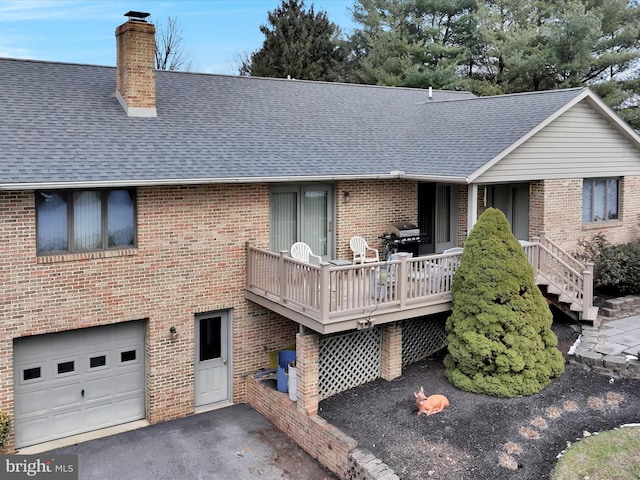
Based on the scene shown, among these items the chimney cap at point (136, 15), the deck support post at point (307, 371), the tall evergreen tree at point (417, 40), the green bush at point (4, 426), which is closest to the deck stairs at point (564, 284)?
the deck support post at point (307, 371)

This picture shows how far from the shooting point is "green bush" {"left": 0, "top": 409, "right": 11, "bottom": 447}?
32.5 ft

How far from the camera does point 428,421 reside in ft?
33.3

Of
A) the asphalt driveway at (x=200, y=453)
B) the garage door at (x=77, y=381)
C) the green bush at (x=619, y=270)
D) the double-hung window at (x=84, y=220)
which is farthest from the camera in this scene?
the green bush at (x=619, y=270)

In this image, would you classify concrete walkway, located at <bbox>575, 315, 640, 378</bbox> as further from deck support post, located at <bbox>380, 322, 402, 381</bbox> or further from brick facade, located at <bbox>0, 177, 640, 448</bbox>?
brick facade, located at <bbox>0, 177, 640, 448</bbox>

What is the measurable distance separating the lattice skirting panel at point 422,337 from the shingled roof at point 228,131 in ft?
10.5

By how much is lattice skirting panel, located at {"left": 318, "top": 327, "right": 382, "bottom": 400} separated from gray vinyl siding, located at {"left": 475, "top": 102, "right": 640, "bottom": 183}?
13.7 feet

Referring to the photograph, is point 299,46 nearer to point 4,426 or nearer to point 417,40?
point 417,40

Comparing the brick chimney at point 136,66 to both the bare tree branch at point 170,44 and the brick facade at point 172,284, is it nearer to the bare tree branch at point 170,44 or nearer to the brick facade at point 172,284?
the brick facade at point 172,284

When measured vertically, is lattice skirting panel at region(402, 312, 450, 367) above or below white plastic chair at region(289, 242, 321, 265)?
below

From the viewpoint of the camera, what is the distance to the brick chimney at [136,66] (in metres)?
12.7

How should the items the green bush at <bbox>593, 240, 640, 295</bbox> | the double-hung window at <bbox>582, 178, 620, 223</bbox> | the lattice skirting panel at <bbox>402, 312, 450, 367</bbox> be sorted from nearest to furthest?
the lattice skirting panel at <bbox>402, 312, 450, 367</bbox>, the green bush at <bbox>593, 240, 640, 295</bbox>, the double-hung window at <bbox>582, 178, 620, 223</bbox>

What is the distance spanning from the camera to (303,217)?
44.2 ft

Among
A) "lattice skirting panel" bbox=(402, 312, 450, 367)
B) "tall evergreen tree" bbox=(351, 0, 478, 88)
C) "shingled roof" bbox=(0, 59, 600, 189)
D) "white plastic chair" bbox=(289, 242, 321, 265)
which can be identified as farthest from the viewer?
"tall evergreen tree" bbox=(351, 0, 478, 88)

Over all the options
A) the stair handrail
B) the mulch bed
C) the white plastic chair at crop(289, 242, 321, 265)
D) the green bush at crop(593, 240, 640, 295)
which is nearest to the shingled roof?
the white plastic chair at crop(289, 242, 321, 265)
